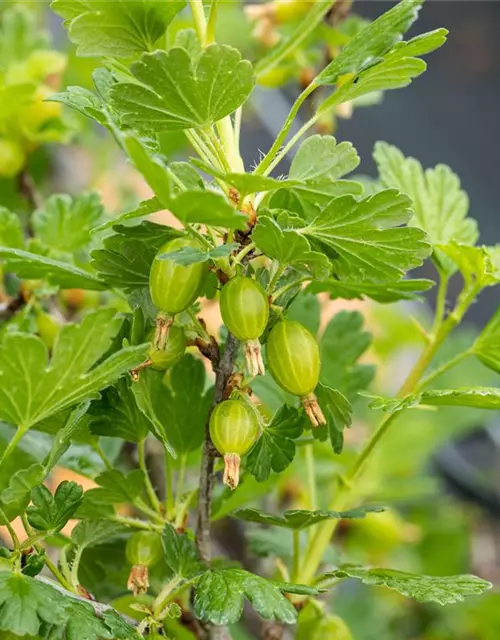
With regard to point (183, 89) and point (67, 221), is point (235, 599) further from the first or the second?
point (67, 221)

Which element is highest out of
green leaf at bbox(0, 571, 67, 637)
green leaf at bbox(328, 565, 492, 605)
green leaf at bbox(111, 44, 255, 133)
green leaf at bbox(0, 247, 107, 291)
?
green leaf at bbox(111, 44, 255, 133)

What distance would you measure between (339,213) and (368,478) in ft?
2.38

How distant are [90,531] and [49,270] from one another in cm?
16

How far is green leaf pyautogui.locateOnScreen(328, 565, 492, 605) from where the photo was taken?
1.37ft

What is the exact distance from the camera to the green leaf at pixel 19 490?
0.39 m

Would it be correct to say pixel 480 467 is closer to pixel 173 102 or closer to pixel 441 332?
pixel 441 332

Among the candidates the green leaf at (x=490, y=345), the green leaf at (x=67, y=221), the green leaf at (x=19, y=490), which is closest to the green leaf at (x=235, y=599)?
the green leaf at (x=19, y=490)

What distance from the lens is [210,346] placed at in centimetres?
46

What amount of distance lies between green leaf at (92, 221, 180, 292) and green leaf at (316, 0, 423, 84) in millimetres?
119

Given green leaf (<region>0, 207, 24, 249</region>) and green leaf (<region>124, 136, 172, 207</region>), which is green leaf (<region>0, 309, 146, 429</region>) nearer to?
green leaf (<region>124, 136, 172, 207</region>)

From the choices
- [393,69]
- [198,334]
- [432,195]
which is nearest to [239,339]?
[198,334]

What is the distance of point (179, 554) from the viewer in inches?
18.0

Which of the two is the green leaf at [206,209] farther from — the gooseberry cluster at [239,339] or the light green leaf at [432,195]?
the light green leaf at [432,195]

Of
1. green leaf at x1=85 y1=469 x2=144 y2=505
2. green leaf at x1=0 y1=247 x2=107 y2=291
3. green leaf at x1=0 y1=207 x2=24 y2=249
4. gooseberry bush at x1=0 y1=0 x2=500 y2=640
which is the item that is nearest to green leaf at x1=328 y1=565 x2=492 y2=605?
gooseberry bush at x1=0 y1=0 x2=500 y2=640
